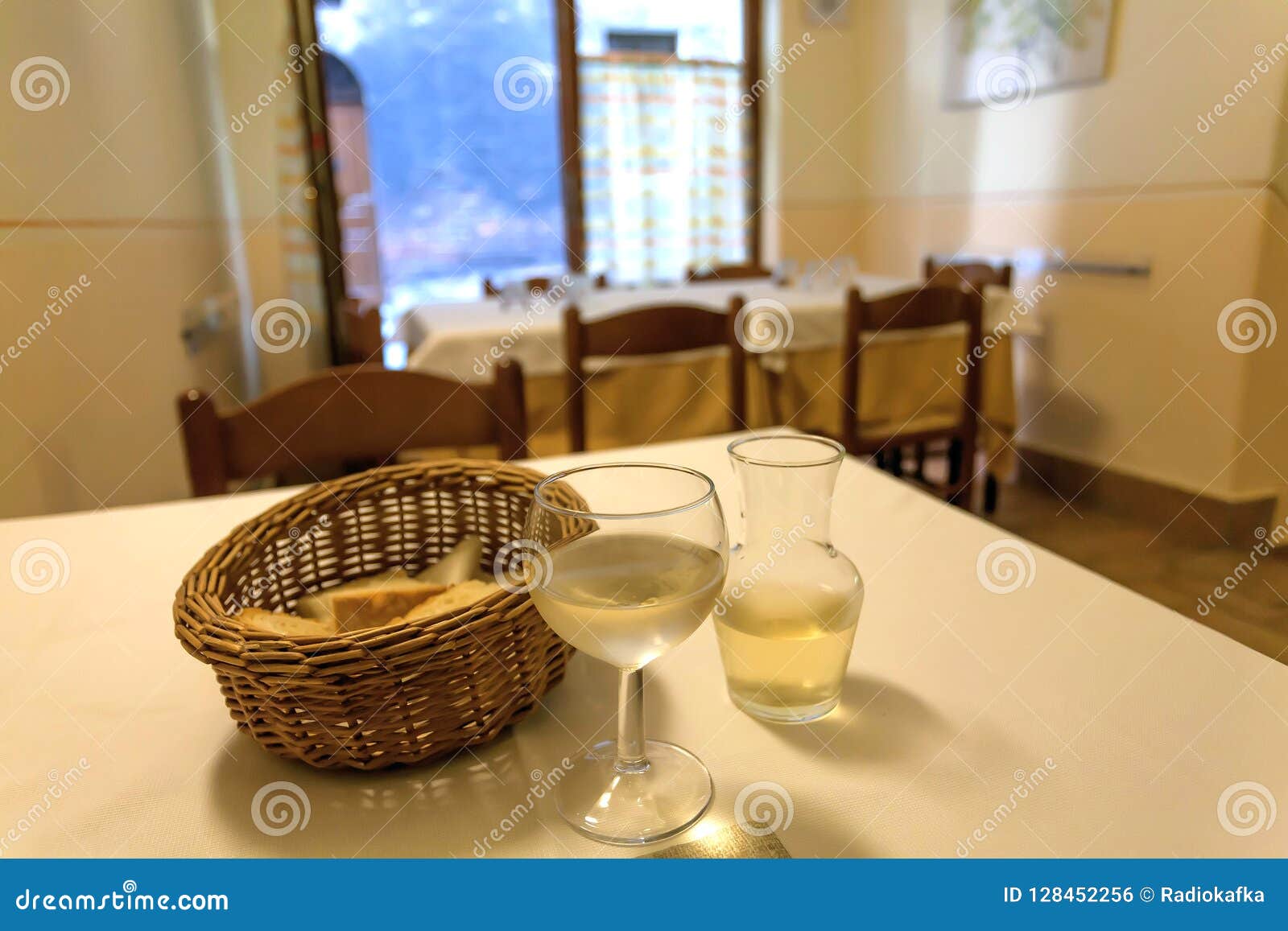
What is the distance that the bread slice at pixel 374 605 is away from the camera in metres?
0.52

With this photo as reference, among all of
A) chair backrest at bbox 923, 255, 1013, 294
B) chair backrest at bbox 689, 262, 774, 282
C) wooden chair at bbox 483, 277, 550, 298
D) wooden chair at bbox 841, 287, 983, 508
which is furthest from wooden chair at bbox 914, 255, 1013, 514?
wooden chair at bbox 483, 277, 550, 298

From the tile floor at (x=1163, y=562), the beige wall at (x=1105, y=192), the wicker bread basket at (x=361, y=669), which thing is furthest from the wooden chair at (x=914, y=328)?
the wicker bread basket at (x=361, y=669)

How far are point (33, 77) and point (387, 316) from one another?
81.0 inches

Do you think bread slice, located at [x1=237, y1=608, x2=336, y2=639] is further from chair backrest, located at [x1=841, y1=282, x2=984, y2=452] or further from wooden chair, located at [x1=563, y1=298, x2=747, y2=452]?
chair backrest, located at [x1=841, y1=282, x2=984, y2=452]

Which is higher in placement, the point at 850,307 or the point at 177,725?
the point at 850,307

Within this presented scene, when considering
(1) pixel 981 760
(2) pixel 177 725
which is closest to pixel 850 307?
(1) pixel 981 760

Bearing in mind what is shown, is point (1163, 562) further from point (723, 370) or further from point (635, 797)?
point (635, 797)

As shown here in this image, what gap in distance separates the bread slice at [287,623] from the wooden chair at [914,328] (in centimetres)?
150

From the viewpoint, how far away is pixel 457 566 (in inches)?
23.2

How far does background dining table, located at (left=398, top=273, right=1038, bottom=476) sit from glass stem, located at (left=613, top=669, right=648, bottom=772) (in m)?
1.32

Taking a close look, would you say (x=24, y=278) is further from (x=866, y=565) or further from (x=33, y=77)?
(x=866, y=565)

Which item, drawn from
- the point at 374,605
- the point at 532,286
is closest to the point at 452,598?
the point at 374,605

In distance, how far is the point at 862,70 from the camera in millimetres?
3584
